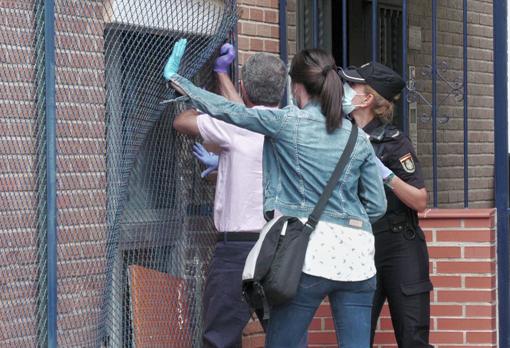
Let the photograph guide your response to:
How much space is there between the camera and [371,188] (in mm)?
4438

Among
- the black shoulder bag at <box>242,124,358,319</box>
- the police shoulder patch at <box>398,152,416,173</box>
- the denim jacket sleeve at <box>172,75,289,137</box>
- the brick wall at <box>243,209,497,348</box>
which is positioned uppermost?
the denim jacket sleeve at <box>172,75,289,137</box>

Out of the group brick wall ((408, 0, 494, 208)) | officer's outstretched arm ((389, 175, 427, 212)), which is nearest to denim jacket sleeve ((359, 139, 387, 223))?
officer's outstretched arm ((389, 175, 427, 212))

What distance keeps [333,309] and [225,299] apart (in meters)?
0.73

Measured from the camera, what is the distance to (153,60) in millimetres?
4734

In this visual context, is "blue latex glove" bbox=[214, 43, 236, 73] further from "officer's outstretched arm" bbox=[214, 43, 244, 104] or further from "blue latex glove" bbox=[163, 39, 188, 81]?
"blue latex glove" bbox=[163, 39, 188, 81]

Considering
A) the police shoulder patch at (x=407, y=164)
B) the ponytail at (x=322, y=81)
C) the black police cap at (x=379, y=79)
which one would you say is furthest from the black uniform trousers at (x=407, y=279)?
the ponytail at (x=322, y=81)

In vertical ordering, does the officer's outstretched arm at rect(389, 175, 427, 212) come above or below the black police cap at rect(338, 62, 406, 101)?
below

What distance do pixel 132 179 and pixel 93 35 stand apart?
2.31 feet

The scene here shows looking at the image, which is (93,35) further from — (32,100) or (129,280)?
(129,280)

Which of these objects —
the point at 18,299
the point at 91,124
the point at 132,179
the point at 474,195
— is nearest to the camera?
the point at 18,299

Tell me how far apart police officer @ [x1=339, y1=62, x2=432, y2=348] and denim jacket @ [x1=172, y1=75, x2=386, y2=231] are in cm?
85

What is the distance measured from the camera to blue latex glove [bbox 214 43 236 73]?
5.18m

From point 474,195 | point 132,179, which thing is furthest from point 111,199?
point 474,195

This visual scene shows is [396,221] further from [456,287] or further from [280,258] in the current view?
[280,258]
